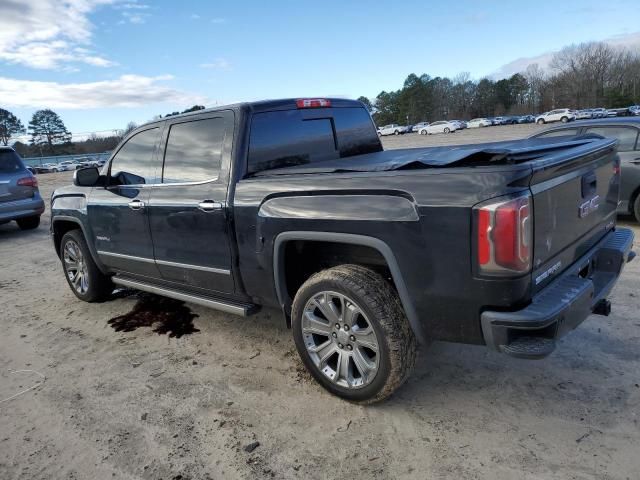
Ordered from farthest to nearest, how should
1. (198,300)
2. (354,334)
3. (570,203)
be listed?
(198,300), (354,334), (570,203)

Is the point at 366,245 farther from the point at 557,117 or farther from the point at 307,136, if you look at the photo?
the point at 557,117

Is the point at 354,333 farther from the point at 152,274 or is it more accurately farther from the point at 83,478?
the point at 152,274

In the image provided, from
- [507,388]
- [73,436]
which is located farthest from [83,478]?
[507,388]

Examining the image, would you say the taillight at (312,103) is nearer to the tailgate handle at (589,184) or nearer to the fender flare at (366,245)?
the fender flare at (366,245)

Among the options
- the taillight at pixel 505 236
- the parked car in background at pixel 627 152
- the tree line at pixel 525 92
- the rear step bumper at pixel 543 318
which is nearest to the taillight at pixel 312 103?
the taillight at pixel 505 236

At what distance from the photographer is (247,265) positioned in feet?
11.7

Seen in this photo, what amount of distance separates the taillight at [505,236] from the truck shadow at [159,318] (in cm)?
300

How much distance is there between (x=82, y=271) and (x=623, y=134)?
7.54 m

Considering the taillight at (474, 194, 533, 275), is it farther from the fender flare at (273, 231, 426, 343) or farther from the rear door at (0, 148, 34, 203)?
the rear door at (0, 148, 34, 203)

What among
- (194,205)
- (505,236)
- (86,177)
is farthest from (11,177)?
(505,236)

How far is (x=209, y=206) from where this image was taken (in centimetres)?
367

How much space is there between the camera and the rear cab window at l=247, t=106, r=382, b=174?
12.2 ft

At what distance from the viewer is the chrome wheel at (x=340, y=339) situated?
119 inches

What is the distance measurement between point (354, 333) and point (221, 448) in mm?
1006
